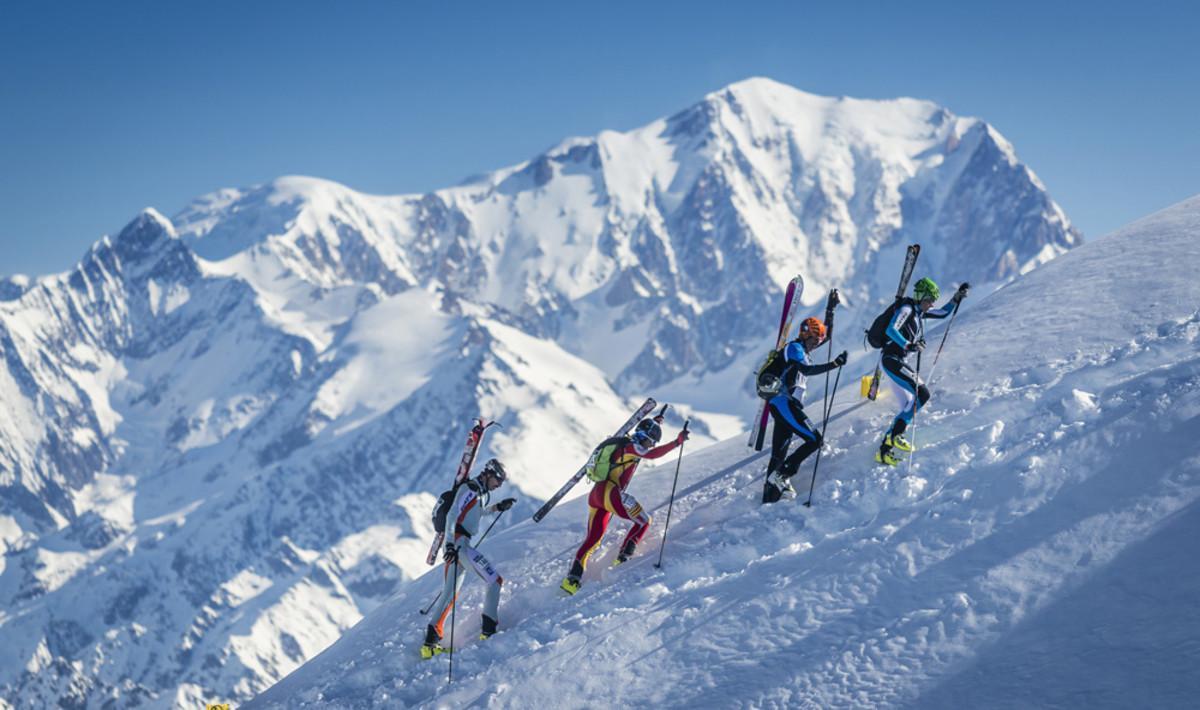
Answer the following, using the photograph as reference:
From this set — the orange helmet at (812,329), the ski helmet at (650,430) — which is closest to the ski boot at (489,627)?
the ski helmet at (650,430)

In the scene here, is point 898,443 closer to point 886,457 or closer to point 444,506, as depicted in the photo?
point 886,457

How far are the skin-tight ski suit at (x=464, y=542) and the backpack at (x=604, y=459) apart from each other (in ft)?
5.91

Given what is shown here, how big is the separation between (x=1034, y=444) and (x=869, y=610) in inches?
164

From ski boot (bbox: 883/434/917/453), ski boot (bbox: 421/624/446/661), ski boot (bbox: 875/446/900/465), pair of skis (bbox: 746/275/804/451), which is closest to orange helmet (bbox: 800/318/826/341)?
pair of skis (bbox: 746/275/804/451)

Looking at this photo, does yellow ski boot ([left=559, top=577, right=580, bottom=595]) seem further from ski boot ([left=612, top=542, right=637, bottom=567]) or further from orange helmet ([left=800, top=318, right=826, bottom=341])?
orange helmet ([left=800, top=318, right=826, bottom=341])

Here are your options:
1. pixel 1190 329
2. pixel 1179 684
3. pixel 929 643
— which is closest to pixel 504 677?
pixel 929 643

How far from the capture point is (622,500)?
15.1m

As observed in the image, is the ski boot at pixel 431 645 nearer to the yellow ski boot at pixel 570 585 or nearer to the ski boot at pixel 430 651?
the ski boot at pixel 430 651

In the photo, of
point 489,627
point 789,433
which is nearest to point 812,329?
point 789,433

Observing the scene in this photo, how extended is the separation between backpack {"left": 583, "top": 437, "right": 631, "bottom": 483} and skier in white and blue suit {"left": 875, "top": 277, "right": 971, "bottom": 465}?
420cm

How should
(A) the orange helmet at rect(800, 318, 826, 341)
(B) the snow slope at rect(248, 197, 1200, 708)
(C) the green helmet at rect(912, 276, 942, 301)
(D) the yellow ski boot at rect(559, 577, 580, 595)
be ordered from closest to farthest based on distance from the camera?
1. (B) the snow slope at rect(248, 197, 1200, 708)
2. (D) the yellow ski boot at rect(559, 577, 580, 595)
3. (A) the orange helmet at rect(800, 318, 826, 341)
4. (C) the green helmet at rect(912, 276, 942, 301)

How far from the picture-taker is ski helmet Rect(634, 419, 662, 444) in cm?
1530

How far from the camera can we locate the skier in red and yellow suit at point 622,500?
1510cm

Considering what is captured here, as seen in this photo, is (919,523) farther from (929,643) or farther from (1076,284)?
(1076,284)
